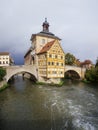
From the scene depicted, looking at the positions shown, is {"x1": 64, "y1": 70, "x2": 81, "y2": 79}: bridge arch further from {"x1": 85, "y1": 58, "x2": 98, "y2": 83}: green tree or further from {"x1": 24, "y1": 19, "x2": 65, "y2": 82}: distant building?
{"x1": 24, "y1": 19, "x2": 65, "y2": 82}: distant building

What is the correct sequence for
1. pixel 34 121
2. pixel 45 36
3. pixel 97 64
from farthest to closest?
pixel 97 64 < pixel 45 36 < pixel 34 121

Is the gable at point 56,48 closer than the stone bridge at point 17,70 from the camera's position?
No

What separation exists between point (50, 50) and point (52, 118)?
22771 millimetres

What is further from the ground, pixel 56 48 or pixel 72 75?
pixel 56 48

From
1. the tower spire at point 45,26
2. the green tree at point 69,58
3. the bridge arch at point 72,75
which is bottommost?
the bridge arch at point 72,75

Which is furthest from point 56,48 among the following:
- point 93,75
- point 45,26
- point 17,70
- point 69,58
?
point 69,58

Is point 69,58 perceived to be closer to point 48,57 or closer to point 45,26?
point 45,26

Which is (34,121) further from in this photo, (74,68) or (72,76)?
(72,76)

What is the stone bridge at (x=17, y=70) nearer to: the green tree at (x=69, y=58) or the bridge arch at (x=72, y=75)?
the bridge arch at (x=72, y=75)

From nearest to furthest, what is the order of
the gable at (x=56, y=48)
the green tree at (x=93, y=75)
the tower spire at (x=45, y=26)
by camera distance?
the gable at (x=56, y=48), the green tree at (x=93, y=75), the tower spire at (x=45, y=26)

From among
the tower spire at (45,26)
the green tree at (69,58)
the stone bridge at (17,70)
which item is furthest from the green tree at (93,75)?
the tower spire at (45,26)

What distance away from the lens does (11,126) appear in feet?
41.1

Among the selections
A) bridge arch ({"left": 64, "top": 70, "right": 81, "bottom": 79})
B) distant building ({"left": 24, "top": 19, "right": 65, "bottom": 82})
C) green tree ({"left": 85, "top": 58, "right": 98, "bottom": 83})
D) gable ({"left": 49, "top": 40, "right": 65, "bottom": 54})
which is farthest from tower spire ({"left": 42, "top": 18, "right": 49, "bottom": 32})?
green tree ({"left": 85, "top": 58, "right": 98, "bottom": 83})

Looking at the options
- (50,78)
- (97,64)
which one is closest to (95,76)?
(97,64)
